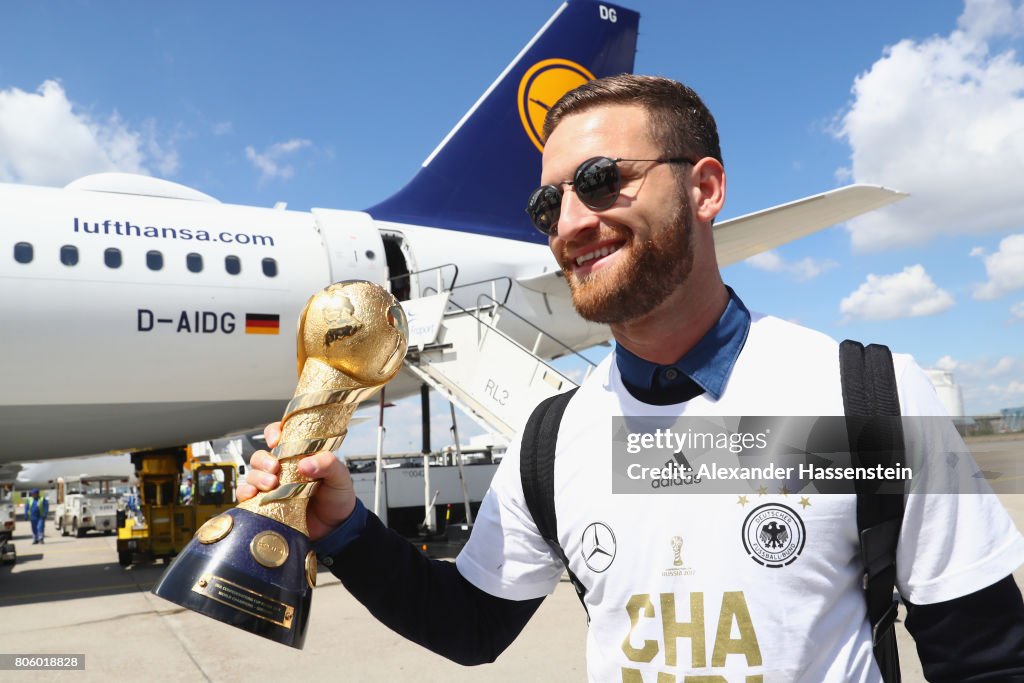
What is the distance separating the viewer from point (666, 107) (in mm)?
1313

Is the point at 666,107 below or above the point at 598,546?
above

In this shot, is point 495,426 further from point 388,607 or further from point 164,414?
point 388,607

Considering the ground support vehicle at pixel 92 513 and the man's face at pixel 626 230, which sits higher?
the man's face at pixel 626 230

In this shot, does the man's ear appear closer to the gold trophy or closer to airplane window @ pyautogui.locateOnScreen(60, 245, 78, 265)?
the gold trophy

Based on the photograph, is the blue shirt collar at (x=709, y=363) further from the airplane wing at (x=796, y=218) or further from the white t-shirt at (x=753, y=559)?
the airplane wing at (x=796, y=218)

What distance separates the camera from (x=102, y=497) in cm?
2055

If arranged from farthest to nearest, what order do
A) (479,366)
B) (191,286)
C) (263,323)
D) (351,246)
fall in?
1. (351,246)
2. (263,323)
3. (479,366)
4. (191,286)

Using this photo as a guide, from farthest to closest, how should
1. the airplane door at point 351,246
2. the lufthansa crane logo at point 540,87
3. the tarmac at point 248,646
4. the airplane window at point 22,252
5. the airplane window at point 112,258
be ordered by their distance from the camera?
the lufthansa crane logo at point 540,87 < the airplane door at point 351,246 < the airplane window at point 112,258 < the airplane window at point 22,252 < the tarmac at point 248,646

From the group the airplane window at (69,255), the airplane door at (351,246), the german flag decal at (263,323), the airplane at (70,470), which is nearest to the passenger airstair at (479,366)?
the airplane door at (351,246)

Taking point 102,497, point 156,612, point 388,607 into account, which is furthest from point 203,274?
point 102,497

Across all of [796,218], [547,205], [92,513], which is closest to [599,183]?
[547,205]

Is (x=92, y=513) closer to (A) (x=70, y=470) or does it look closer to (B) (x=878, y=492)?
(A) (x=70, y=470)

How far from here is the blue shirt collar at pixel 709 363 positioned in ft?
4.18

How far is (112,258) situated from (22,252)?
838 mm
